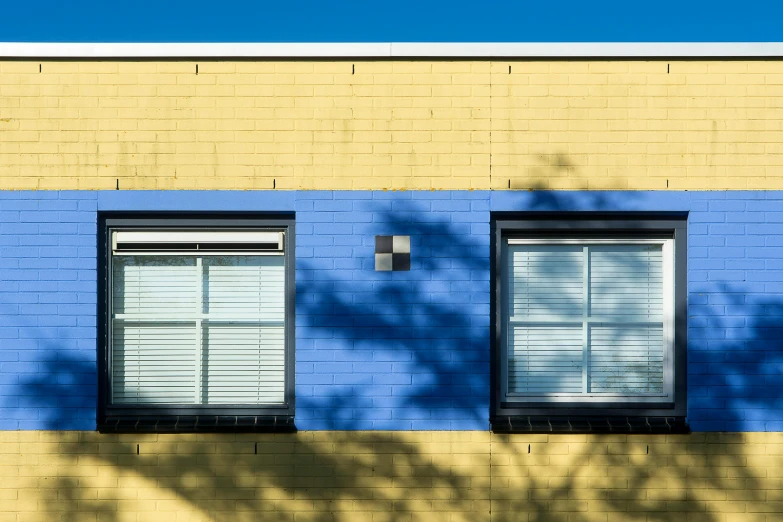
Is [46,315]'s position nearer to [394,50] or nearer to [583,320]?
[394,50]

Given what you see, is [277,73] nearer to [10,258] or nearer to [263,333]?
[263,333]

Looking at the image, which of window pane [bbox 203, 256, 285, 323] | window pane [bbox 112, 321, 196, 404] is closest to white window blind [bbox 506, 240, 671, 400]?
window pane [bbox 203, 256, 285, 323]

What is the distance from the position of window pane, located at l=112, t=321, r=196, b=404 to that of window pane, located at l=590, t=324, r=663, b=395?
3.29m

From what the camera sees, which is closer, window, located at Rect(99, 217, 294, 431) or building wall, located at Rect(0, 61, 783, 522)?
building wall, located at Rect(0, 61, 783, 522)

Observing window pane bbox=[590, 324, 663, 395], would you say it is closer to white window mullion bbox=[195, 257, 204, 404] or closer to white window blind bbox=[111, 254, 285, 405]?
white window blind bbox=[111, 254, 285, 405]

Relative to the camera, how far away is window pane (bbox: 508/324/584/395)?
5.71 m

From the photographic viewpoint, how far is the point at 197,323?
5684 mm

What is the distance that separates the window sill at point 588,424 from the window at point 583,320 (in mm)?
54

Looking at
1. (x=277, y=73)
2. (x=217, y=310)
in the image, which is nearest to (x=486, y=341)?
(x=217, y=310)

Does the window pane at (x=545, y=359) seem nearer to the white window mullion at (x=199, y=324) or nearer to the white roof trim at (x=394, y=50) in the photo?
the white roof trim at (x=394, y=50)

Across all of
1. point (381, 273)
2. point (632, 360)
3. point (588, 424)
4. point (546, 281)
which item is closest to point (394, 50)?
point (381, 273)

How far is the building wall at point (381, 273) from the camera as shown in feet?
18.0

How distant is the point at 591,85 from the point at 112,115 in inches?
149

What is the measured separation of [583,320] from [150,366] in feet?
11.5
